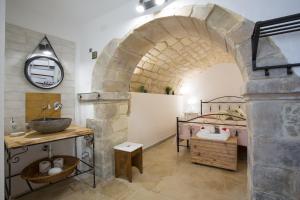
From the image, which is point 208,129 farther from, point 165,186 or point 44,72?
point 44,72

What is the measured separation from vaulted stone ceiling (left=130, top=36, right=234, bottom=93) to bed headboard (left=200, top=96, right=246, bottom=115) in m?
1.14

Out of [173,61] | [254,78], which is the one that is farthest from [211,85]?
[254,78]

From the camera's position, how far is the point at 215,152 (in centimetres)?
257

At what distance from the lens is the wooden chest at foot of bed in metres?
2.45

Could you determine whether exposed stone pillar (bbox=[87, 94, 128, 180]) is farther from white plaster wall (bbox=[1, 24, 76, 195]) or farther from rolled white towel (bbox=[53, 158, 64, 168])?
white plaster wall (bbox=[1, 24, 76, 195])

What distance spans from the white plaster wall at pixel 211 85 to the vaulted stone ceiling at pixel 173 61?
308mm

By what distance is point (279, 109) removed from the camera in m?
1.10

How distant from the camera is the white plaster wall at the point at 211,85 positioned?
4.95 meters

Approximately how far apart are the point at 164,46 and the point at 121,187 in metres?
2.50

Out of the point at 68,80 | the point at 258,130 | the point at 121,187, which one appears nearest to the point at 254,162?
the point at 258,130

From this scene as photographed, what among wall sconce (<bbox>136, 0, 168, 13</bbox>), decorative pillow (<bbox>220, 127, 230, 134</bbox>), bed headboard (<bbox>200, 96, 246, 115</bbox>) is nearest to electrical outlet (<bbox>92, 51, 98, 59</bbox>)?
wall sconce (<bbox>136, 0, 168, 13</bbox>)

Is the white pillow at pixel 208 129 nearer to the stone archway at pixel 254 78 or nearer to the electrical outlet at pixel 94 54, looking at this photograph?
the stone archway at pixel 254 78

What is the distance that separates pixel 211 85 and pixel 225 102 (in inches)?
27.8

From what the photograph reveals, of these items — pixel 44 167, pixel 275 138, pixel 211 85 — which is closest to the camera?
pixel 275 138
